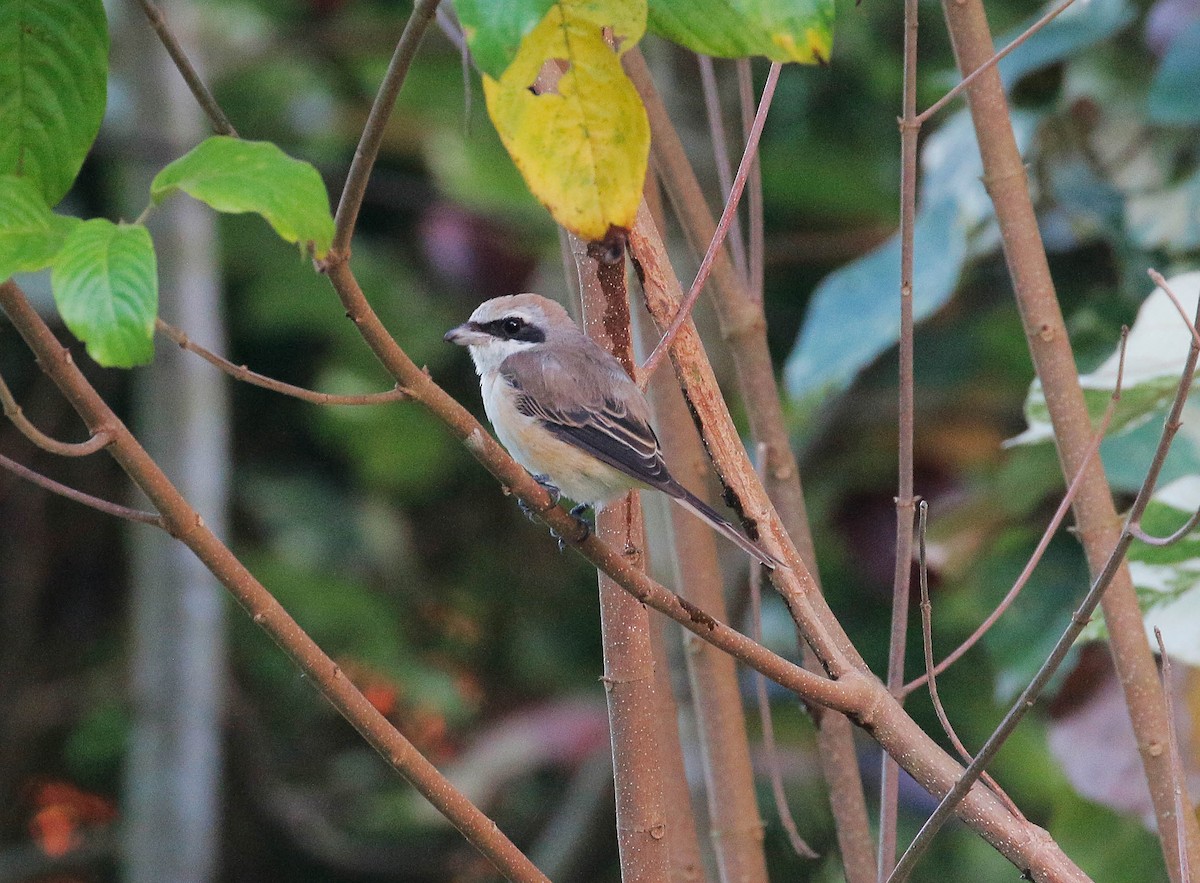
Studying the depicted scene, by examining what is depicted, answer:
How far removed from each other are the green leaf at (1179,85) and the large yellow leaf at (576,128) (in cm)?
159

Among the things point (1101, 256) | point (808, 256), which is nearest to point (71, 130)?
point (1101, 256)

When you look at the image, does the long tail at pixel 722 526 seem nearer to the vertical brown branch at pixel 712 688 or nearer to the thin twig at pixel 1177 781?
the vertical brown branch at pixel 712 688

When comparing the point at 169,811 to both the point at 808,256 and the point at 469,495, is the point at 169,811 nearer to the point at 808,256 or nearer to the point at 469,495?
the point at 469,495

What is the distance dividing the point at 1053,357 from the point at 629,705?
704 mm

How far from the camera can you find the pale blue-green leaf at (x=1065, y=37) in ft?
7.78

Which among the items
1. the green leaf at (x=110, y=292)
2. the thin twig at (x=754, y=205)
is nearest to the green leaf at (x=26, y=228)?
the green leaf at (x=110, y=292)

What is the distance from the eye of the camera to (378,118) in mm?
984

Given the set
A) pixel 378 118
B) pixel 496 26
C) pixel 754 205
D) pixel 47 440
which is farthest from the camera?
pixel 754 205

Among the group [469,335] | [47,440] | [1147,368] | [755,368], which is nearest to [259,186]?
[47,440]

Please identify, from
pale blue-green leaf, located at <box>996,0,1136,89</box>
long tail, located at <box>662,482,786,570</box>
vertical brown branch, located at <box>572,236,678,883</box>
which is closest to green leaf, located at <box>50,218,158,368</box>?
vertical brown branch, located at <box>572,236,678,883</box>

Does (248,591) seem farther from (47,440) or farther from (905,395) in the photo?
(905,395)

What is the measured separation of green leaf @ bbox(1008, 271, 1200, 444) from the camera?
6.22ft

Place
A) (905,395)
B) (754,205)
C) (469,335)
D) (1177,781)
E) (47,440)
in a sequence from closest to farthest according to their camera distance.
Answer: (47,440), (1177,781), (905,395), (754,205), (469,335)

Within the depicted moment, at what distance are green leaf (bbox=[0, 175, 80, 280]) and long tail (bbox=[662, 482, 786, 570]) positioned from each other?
800mm
